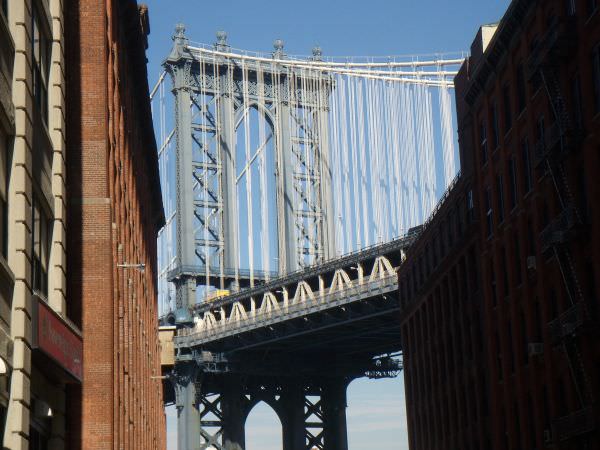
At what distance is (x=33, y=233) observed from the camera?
27.4 metres

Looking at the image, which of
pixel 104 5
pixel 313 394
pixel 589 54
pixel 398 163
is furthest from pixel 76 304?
pixel 313 394

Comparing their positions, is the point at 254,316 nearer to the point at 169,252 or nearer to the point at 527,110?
the point at 169,252

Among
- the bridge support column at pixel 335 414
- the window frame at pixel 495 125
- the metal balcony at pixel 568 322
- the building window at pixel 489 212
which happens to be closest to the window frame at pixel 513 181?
the window frame at pixel 495 125

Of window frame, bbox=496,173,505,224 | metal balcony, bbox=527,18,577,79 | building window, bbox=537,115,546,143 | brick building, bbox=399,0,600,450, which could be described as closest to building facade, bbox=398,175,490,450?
brick building, bbox=399,0,600,450

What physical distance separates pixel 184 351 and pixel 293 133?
2212 centimetres

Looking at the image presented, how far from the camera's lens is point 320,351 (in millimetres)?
131500

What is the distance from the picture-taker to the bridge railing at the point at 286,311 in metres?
103

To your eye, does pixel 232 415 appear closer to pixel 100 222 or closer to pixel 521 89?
pixel 521 89

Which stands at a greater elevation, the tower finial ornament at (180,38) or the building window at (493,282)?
the tower finial ornament at (180,38)

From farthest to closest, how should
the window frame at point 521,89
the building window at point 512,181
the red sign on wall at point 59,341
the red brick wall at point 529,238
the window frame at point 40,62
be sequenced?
the building window at point 512,181 < the window frame at point 521,89 < the red brick wall at point 529,238 < the window frame at point 40,62 < the red sign on wall at point 59,341

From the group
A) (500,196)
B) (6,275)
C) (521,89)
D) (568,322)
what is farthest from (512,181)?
(6,275)

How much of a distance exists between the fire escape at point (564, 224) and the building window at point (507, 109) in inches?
296

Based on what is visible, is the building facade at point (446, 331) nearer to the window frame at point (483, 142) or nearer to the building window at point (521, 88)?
the window frame at point (483, 142)

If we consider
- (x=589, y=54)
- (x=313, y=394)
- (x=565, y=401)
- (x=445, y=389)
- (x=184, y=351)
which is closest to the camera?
(x=589, y=54)
